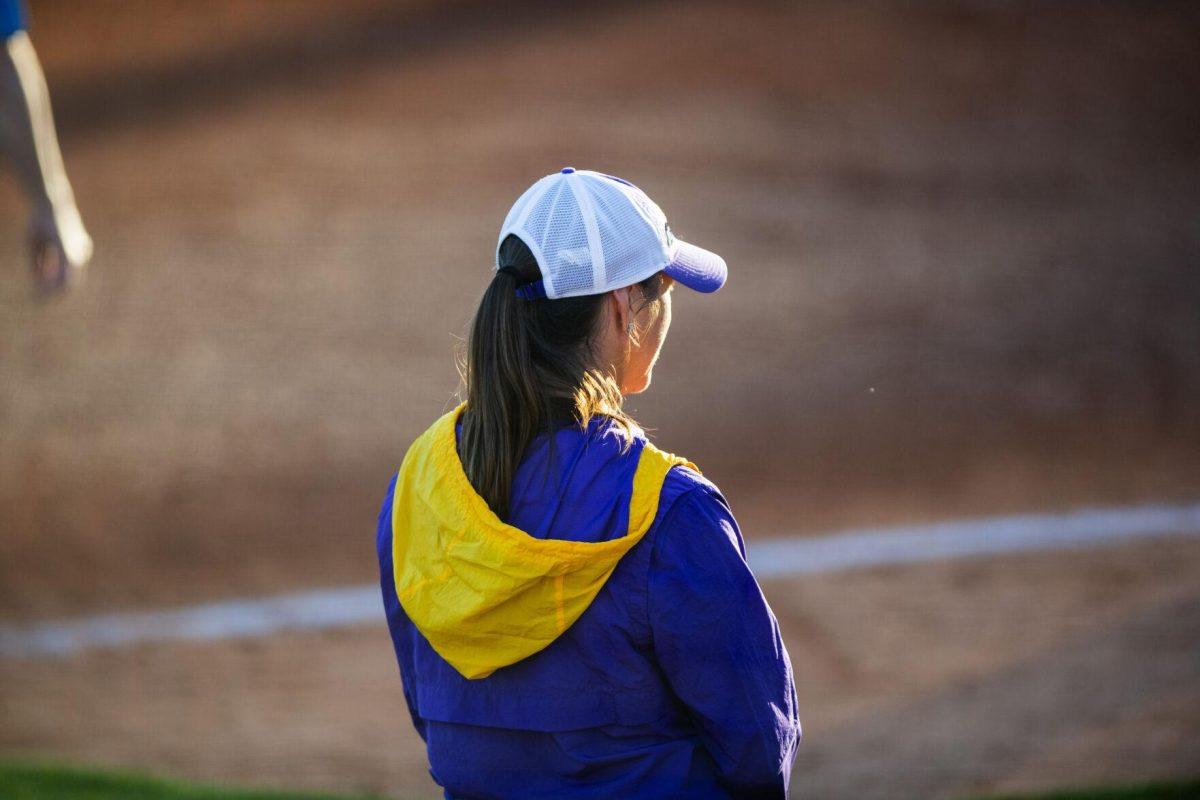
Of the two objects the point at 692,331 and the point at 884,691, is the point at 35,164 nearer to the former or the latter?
the point at 884,691

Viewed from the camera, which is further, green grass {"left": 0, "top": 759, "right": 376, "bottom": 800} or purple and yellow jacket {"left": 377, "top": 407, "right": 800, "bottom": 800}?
green grass {"left": 0, "top": 759, "right": 376, "bottom": 800}

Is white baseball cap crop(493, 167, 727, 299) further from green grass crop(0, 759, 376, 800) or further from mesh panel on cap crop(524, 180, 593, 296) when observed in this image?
green grass crop(0, 759, 376, 800)

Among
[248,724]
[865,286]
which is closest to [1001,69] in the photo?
[865,286]

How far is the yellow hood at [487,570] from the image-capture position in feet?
5.75

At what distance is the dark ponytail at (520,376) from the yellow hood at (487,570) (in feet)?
0.16

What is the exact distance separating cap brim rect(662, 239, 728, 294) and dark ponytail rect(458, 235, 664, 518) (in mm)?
175

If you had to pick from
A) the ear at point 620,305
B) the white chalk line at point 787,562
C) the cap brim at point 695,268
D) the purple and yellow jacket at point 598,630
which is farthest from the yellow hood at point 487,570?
the white chalk line at point 787,562

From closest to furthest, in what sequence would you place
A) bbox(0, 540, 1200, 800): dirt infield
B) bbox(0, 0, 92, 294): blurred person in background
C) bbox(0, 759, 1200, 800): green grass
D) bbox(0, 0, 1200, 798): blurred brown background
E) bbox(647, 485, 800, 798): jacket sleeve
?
bbox(647, 485, 800, 798): jacket sleeve
bbox(0, 0, 92, 294): blurred person in background
bbox(0, 759, 1200, 800): green grass
bbox(0, 540, 1200, 800): dirt infield
bbox(0, 0, 1200, 798): blurred brown background

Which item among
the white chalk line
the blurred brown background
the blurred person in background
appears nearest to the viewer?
the blurred person in background

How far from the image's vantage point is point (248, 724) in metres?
5.09

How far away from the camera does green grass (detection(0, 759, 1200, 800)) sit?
3941 mm

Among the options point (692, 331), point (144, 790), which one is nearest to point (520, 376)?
point (144, 790)

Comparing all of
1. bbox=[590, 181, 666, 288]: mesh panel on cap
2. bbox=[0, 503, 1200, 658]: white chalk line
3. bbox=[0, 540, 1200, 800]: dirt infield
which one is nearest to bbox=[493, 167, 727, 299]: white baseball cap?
bbox=[590, 181, 666, 288]: mesh panel on cap

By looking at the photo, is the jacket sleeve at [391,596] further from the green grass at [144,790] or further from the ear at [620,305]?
the green grass at [144,790]
